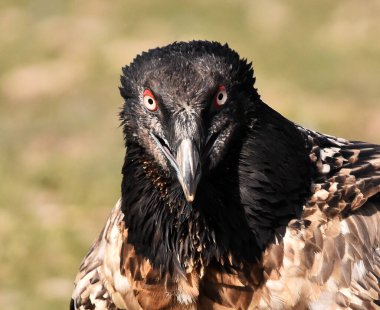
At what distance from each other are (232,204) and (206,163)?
1.20 feet

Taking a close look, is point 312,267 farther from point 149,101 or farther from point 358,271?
point 149,101

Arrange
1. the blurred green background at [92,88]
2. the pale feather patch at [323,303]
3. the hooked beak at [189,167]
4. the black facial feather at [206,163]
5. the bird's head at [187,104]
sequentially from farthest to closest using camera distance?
the blurred green background at [92,88] < the pale feather patch at [323,303] < the black facial feather at [206,163] < the bird's head at [187,104] < the hooked beak at [189,167]

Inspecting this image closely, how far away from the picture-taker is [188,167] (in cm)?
523

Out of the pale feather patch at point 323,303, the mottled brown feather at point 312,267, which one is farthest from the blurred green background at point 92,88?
the pale feather patch at point 323,303

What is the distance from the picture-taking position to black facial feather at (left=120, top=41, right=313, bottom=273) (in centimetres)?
550

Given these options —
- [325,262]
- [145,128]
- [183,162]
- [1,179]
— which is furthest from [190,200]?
[1,179]

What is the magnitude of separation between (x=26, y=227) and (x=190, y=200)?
6.11 m

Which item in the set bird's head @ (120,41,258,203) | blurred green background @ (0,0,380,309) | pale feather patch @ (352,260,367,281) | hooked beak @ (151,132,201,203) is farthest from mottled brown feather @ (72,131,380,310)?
blurred green background @ (0,0,380,309)

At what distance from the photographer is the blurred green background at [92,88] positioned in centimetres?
1089

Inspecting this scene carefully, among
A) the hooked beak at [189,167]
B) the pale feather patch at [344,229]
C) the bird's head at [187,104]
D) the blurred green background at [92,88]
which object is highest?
the blurred green background at [92,88]

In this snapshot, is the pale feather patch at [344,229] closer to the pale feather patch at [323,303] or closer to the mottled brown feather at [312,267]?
the mottled brown feather at [312,267]

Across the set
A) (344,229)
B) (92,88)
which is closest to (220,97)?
(344,229)

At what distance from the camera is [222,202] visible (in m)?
5.72

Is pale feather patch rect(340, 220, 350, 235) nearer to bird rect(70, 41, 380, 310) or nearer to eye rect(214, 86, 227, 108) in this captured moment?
bird rect(70, 41, 380, 310)
